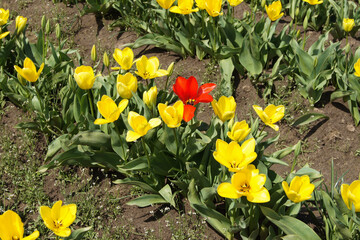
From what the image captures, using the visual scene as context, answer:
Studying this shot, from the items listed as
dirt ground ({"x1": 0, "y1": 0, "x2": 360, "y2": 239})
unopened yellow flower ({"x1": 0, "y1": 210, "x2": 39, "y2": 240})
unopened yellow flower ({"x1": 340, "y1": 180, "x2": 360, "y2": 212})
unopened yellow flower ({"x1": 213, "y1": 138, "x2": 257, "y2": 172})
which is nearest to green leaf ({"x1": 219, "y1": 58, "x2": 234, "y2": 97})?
dirt ground ({"x1": 0, "y1": 0, "x2": 360, "y2": 239})

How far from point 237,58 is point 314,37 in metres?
0.87

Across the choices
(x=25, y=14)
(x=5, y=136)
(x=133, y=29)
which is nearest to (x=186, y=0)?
(x=133, y=29)

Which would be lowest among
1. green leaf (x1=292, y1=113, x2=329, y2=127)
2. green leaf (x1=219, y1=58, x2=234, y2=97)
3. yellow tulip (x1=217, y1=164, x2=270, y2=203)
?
green leaf (x1=292, y1=113, x2=329, y2=127)

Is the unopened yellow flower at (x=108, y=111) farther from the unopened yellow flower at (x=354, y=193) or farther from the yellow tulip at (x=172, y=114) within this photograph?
the unopened yellow flower at (x=354, y=193)

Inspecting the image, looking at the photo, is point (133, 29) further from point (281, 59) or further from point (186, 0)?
point (281, 59)

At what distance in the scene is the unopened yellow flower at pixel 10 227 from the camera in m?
1.94

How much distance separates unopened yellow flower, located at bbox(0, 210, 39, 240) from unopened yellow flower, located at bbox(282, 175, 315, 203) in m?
1.16

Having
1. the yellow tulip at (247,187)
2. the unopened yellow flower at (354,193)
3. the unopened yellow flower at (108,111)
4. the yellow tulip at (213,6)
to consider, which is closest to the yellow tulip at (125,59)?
the unopened yellow flower at (108,111)

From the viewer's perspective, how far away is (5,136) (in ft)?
11.3

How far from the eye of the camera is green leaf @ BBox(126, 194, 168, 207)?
113 inches

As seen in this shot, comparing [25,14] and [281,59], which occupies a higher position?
[25,14]

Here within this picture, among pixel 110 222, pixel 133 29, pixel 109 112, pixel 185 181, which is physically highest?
pixel 109 112

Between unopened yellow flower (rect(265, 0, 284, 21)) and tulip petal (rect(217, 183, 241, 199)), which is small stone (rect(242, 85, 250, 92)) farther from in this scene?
tulip petal (rect(217, 183, 241, 199))

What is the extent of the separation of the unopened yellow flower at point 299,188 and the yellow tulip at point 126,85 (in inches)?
41.2
